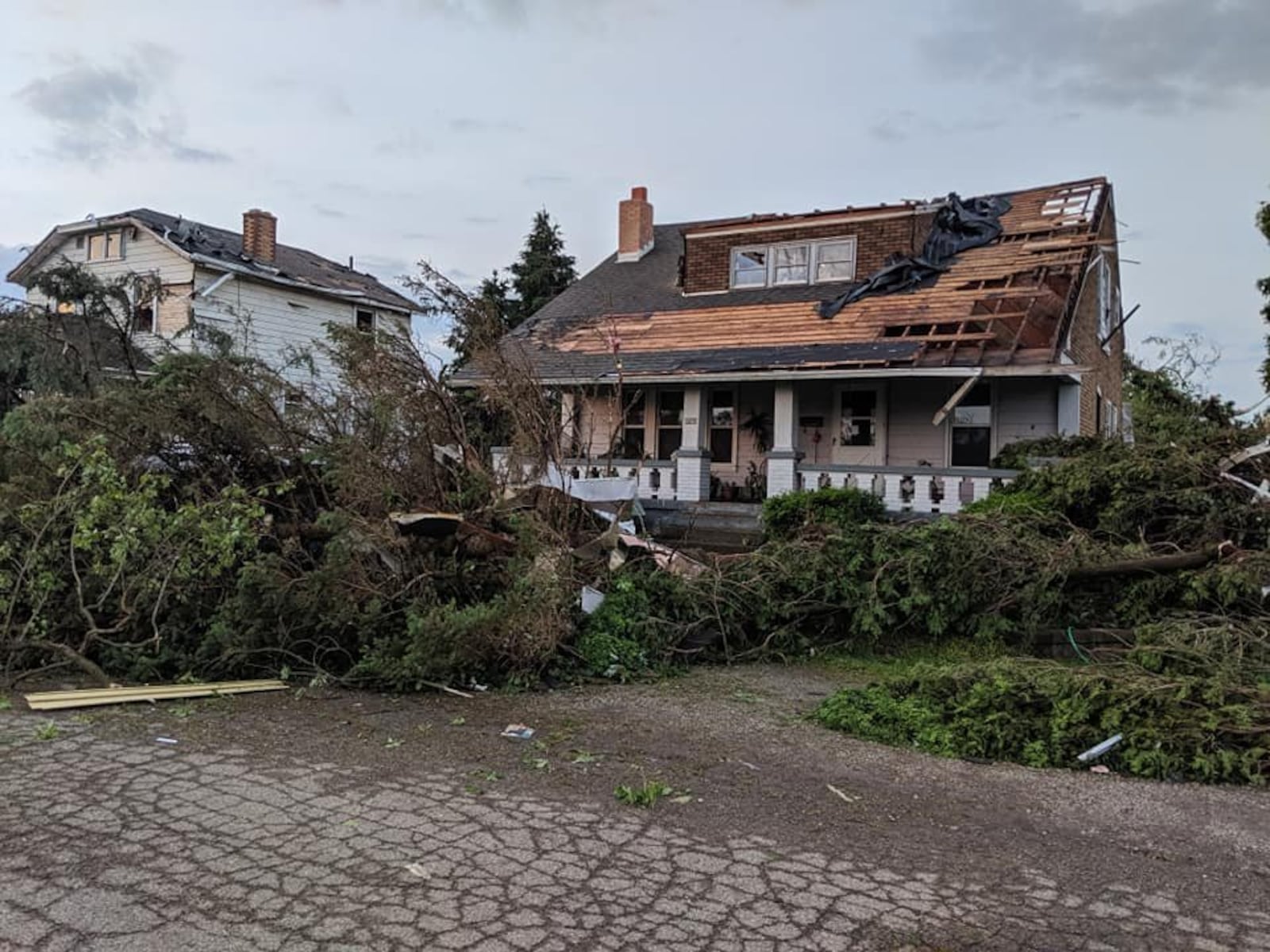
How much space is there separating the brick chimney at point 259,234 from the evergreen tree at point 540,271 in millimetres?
8110

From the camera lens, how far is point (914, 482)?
1257cm

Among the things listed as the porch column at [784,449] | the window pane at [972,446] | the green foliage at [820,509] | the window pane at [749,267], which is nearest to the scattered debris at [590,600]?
the green foliage at [820,509]

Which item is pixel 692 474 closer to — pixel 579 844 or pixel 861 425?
pixel 861 425

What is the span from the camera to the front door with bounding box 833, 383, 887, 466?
15945 millimetres

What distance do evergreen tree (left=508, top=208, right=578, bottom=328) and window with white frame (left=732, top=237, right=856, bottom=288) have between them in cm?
1353

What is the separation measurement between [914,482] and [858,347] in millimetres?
2953

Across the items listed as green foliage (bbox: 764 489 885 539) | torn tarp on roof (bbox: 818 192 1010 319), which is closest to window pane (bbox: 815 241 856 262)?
torn tarp on roof (bbox: 818 192 1010 319)

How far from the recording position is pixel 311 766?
4809mm

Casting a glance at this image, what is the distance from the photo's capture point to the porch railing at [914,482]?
1185 centimetres

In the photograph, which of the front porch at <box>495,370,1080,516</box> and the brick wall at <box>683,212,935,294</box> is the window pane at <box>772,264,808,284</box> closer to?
the brick wall at <box>683,212,935,294</box>

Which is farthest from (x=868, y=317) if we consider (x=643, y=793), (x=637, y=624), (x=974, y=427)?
(x=643, y=793)

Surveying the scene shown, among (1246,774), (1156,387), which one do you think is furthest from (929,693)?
(1156,387)

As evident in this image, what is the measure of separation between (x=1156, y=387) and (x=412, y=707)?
24.6 metres

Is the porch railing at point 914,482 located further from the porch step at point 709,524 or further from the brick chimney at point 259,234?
the brick chimney at point 259,234
